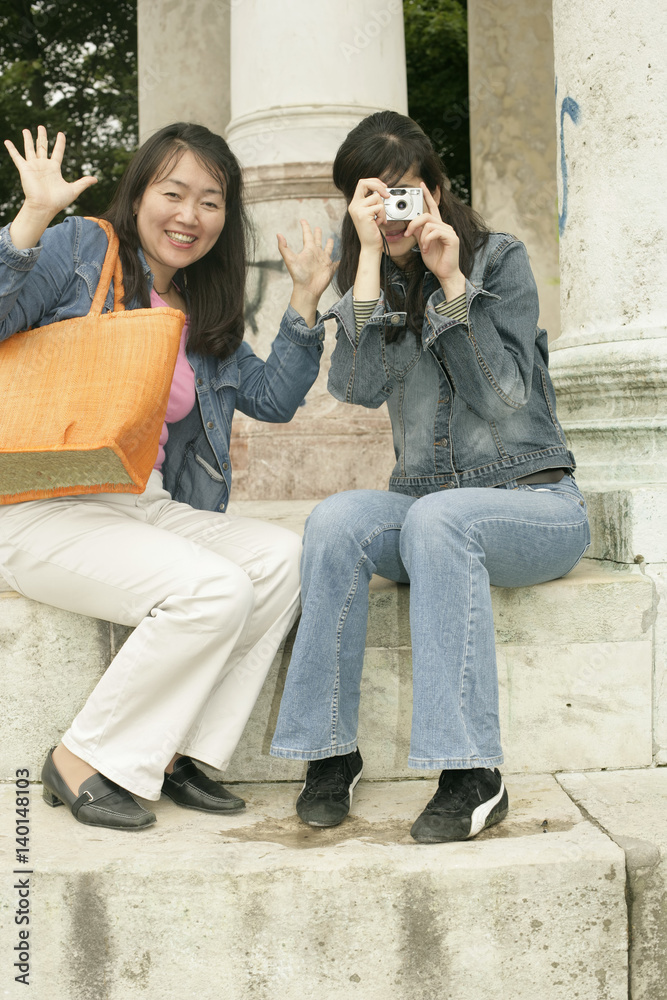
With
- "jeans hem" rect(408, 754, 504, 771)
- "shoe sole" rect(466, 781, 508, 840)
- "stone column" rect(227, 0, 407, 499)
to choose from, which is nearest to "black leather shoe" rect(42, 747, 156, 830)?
"jeans hem" rect(408, 754, 504, 771)

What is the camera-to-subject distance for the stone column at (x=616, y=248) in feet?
10.7

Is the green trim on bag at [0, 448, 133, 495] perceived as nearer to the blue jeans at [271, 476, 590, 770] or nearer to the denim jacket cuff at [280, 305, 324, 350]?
the blue jeans at [271, 476, 590, 770]

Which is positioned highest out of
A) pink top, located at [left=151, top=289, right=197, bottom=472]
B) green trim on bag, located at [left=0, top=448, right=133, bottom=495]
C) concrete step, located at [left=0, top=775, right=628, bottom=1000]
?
pink top, located at [left=151, top=289, right=197, bottom=472]

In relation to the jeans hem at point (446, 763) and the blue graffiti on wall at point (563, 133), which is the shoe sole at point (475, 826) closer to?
the jeans hem at point (446, 763)

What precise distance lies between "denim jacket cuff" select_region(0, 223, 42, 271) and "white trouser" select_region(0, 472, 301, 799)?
2.09 feet

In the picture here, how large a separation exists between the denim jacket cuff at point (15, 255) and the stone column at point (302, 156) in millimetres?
2713

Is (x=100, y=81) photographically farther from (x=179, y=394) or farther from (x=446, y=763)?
(x=446, y=763)

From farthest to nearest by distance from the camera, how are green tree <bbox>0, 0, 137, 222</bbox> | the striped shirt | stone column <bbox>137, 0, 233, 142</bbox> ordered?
green tree <bbox>0, 0, 137, 222</bbox>, stone column <bbox>137, 0, 233, 142</bbox>, the striped shirt

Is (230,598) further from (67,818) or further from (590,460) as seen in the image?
(590,460)

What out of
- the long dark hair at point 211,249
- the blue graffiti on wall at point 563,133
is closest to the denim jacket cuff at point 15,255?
the long dark hair at point 211,249

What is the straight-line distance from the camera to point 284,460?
524 cm

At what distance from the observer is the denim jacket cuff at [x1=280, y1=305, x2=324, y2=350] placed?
3160 mm

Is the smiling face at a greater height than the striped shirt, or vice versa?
the smiling face

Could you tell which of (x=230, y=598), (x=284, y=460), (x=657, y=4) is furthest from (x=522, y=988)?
(x=284, y=460)
